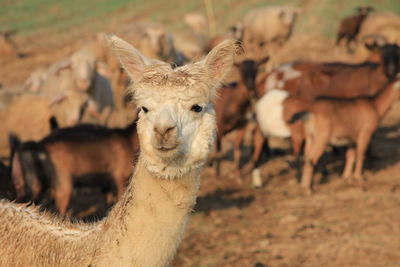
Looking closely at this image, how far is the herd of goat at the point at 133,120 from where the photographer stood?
8266mm

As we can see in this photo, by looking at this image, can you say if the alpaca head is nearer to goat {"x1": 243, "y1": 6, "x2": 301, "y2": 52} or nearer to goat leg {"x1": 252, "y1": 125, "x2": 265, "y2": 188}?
goat leg {"x1": 252, "y1": 125, "x2": 265, "y2": 188}

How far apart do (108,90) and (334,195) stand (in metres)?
7.67

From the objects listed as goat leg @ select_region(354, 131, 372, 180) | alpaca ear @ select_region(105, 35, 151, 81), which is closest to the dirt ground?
goat leg @ select_region(354, 131, 372, 180)

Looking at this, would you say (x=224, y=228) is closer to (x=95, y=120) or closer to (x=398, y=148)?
(x=95, y=120)

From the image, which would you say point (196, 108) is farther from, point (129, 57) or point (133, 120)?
point (133, 120)

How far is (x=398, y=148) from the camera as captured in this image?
13.0m

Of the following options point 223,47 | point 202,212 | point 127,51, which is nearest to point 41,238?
point 127,51

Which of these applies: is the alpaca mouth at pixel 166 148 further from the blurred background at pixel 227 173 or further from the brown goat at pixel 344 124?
the brown goat at pixel 344 124

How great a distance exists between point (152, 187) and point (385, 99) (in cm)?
870

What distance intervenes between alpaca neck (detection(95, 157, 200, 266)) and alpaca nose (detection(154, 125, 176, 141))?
0.29 metres

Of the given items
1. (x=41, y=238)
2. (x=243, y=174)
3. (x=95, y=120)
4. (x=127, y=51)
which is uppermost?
(x=127, y=51)

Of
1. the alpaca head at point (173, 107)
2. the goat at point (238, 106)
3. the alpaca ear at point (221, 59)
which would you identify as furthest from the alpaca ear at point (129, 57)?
the goat at point (238, 106)

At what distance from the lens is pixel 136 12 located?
3981 centimetres

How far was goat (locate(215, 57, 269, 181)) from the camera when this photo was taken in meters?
11.7
